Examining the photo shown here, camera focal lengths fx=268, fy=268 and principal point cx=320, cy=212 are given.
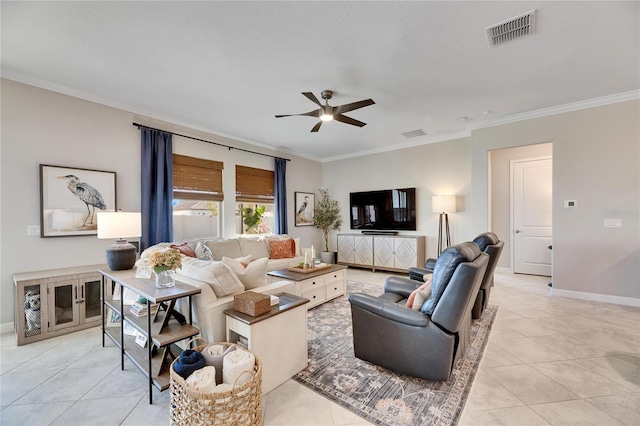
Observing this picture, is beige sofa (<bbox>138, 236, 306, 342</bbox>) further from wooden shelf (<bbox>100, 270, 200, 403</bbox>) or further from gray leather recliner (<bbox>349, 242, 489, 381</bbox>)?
gray leather recliner (<bbox>349, 242, 489, 381</bbox>)

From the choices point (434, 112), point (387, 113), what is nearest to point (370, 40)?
point (387, 113)

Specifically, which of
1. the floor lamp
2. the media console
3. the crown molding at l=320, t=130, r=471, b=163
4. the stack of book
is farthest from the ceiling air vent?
the stack of book

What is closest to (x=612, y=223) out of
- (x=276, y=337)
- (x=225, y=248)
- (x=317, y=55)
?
(x=317, y=55)

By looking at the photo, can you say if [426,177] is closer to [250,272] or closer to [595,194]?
[595,194]

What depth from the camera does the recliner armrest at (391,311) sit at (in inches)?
76.3

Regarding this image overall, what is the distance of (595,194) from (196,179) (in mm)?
6180

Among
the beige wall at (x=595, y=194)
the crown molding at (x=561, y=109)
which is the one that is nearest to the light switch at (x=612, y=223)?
the beige wall at (x=595, y=194)

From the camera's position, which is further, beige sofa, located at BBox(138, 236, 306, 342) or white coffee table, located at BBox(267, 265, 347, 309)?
white coffee table, located at BBox(267, 265, 347, 309)

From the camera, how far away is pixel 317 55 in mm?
2627

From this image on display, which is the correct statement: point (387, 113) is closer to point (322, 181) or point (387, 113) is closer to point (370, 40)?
point (370, 40)

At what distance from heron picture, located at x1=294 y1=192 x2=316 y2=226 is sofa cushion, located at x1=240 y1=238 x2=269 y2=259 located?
170 centimetres

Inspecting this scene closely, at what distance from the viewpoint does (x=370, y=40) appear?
2.41 m

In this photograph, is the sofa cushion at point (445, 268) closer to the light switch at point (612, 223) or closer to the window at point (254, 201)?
the light switch at point (612, 223)

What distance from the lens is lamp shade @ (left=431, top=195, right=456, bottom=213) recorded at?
5167 millimetres
